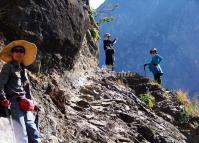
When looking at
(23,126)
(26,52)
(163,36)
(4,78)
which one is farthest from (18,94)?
(163,36)

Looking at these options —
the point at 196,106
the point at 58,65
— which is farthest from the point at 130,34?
the point at 58,65

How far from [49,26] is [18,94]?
15.3 feet

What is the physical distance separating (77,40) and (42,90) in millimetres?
2753

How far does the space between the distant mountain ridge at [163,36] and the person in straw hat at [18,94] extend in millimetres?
56911

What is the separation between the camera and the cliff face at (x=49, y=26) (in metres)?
12.3

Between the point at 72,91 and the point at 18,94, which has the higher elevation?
the point at 72,91

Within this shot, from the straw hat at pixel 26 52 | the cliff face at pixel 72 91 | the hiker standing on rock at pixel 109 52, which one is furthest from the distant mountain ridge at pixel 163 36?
the straw hat at pixel 26 52

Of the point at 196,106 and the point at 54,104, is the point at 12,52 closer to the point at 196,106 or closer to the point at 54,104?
the point at 54,104

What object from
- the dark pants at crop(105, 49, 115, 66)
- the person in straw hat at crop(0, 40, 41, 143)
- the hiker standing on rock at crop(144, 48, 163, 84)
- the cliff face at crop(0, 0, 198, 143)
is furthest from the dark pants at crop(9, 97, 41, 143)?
the dark pants at crop(105, 49, 115, 66)

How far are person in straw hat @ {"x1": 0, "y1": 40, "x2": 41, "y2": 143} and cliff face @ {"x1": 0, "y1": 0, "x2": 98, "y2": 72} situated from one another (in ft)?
11.3

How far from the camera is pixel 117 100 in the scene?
1451cm

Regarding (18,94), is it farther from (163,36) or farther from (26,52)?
(163,36)

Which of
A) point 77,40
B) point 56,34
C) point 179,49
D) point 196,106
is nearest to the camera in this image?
point 56,34

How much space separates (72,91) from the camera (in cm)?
1363
